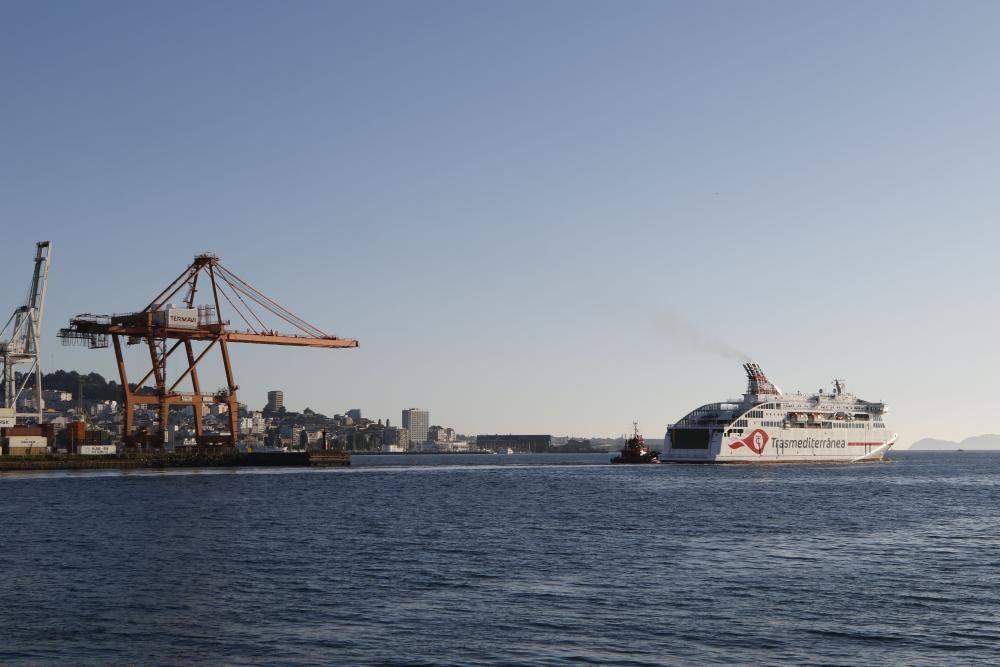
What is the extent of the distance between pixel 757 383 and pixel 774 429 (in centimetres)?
663

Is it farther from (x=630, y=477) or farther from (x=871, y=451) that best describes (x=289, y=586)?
(x=871, y=451)

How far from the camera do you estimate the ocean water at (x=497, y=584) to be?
795 inches

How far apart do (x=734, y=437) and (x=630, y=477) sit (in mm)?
29493

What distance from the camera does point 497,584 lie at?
90.9ft

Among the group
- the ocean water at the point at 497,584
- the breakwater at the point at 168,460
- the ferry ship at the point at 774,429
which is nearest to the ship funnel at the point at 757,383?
the ferry ship at the point at 774,429

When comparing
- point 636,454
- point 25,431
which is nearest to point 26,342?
point 25,431

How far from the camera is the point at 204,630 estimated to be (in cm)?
2184

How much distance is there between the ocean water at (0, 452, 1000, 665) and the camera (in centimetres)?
2019

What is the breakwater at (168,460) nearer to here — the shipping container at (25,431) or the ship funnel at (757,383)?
the shipping container at (25,431)

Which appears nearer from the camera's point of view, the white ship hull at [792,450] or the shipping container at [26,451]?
the shipping container at [26,451]

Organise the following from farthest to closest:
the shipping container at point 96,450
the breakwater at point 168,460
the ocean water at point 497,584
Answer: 1. the shipping container at point 96,450
2. the breakwater at point 168,460
3. the ocean water at point 497,584

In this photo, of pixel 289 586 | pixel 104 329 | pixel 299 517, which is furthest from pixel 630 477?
pixel 289 586

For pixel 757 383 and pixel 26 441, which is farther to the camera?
pixel 757 383

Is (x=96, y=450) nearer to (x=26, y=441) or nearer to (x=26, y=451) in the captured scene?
(x=26, y=441)
